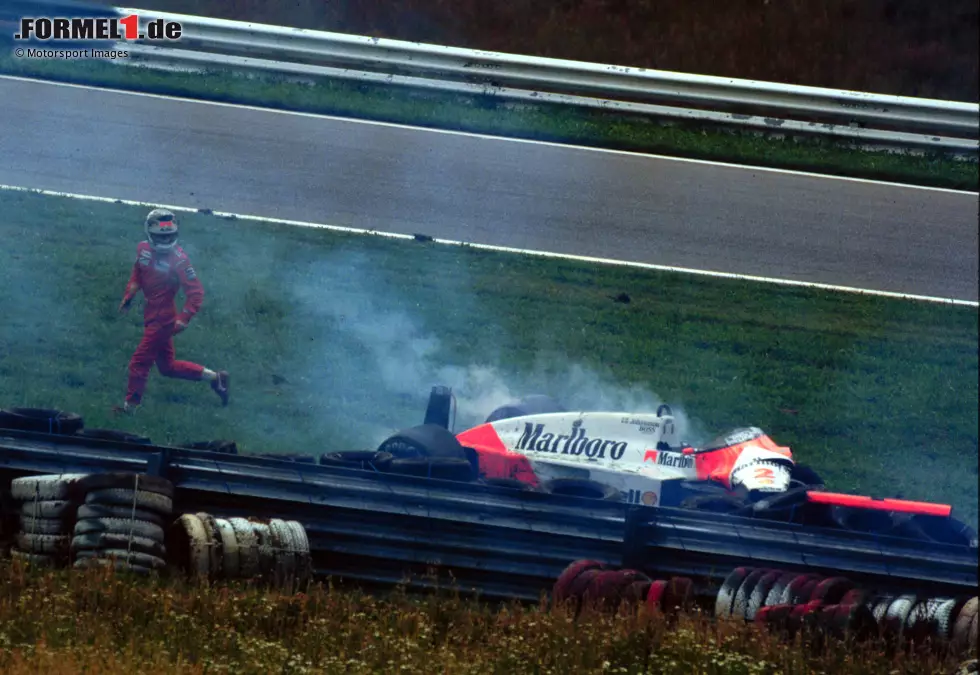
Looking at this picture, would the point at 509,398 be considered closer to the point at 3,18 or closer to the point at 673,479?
the point at 673,479

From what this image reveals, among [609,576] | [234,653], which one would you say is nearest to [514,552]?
[609,576]

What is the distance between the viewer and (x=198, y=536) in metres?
7.00

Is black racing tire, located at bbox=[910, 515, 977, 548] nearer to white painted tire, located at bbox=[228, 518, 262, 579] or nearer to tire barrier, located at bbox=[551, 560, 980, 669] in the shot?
tire barrier, located at bbox=[551, 560, 980, 669]

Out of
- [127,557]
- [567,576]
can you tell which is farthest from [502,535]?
[127,557]

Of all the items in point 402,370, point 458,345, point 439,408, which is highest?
point 458,345

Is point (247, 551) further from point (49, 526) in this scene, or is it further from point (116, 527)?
point (49, 526)

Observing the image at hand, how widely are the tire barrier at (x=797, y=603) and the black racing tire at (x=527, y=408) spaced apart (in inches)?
91.0

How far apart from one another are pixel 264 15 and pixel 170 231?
6.49m

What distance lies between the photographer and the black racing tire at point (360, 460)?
27.1ft

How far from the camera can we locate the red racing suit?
10352 mm

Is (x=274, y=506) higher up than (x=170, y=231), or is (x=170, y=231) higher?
(x=170, y=231)

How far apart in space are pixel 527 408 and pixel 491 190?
487 cm

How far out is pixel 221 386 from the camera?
10641 mm

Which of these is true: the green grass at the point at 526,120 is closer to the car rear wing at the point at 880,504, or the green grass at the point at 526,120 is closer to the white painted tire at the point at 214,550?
the car rear wing at the point at 880,504
